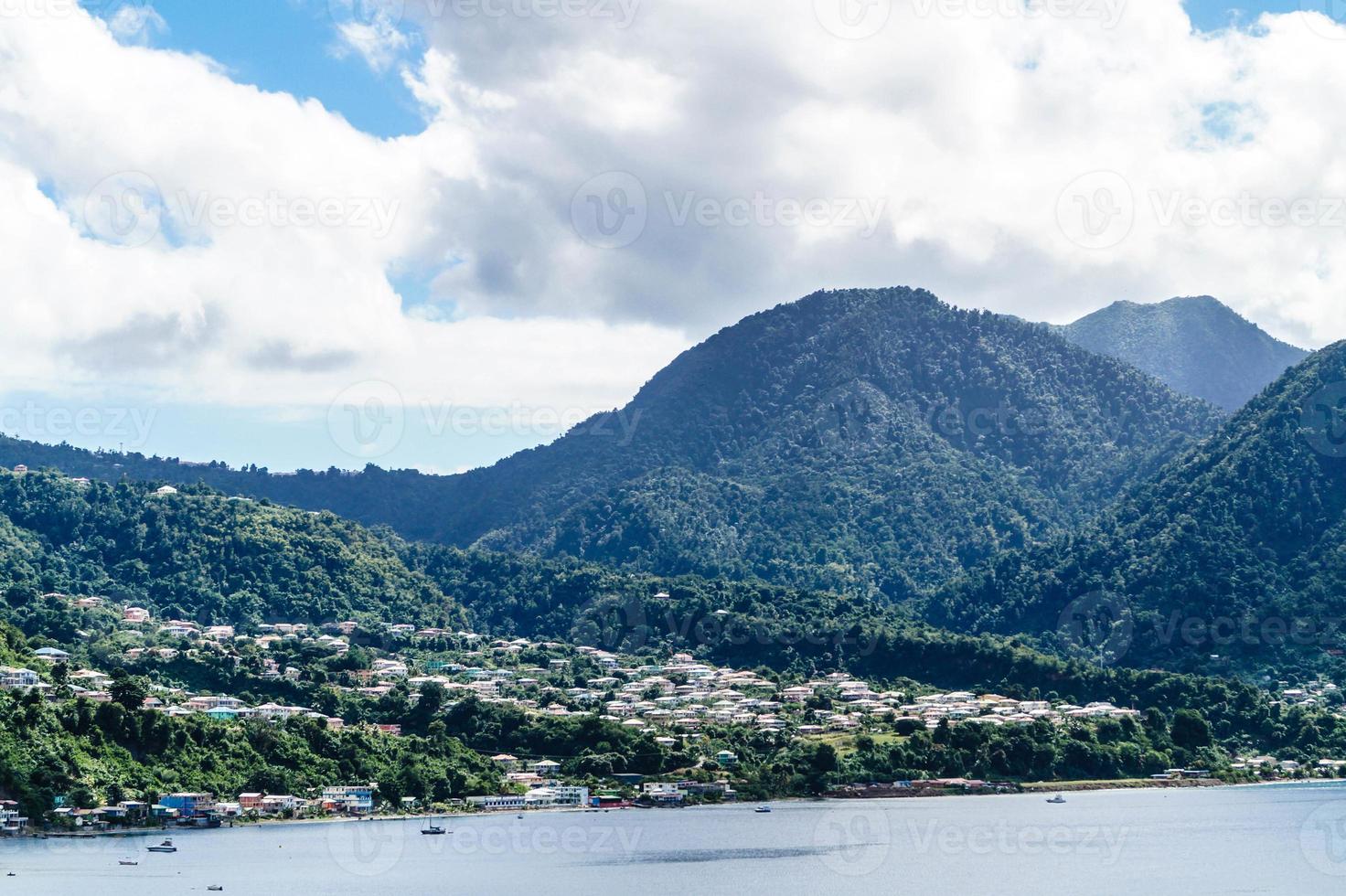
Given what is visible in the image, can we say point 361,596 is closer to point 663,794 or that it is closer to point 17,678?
point 17,678

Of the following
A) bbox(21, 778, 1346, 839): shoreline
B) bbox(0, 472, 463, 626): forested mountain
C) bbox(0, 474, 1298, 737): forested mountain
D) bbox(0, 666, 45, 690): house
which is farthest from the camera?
bbox(0, 472, 463, 626): forested mountain

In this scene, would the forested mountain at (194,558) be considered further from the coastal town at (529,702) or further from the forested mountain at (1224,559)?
the forested mountain at (1224,559)

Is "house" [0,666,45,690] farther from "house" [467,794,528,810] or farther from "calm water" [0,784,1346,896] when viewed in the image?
"house" [467,794,528,810]

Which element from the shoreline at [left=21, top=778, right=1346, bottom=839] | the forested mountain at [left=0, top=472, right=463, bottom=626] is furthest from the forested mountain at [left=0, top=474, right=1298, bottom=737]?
the shoreline at [left=21, top=778, right=1346, bottom=839]

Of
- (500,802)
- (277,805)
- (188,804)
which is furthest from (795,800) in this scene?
(188,804)

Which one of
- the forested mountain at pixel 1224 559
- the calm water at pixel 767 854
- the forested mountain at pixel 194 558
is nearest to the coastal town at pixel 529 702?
the calm water at pixel 767 854

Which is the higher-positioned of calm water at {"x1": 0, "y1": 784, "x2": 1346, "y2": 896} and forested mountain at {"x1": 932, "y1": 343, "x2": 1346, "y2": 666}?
forested mountain at {"x1": 932, "y1": 343, "x2": 1346, "y2": 666}
